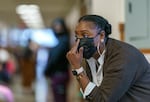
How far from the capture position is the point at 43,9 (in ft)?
42.1

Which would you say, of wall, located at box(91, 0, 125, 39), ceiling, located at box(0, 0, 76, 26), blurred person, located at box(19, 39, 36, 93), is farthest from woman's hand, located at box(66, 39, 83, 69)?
ceiling, located at box(0, 0, 76, 26)

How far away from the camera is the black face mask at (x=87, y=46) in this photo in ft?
7.00

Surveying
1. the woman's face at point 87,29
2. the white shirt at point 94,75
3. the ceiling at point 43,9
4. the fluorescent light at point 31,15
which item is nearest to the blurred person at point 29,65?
the ceiling at point 43,9

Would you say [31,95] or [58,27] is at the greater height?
[58,27]

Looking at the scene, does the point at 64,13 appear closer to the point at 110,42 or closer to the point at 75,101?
the point at 75,101

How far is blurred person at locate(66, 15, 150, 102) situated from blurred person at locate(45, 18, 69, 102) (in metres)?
2.72

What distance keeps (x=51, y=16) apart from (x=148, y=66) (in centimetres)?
1164

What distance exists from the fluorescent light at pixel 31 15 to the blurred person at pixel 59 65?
6.26 meters

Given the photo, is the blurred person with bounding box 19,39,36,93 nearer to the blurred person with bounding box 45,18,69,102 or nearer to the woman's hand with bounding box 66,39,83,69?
the blurred person with bounding box 45,18,69,102

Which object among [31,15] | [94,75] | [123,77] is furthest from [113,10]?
[31,15]

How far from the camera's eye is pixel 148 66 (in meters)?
2.12

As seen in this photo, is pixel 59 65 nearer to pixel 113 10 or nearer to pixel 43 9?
pixel 113 10

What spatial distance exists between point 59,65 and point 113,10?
65.8 inches

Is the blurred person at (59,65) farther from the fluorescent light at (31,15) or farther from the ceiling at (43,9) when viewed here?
the fluorescent light at (31,15)
